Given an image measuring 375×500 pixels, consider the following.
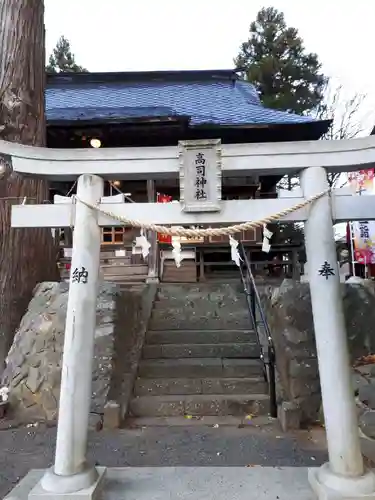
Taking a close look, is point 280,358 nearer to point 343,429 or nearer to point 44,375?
point 343,429

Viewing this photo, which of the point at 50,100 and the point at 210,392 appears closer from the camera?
the point at 210,392

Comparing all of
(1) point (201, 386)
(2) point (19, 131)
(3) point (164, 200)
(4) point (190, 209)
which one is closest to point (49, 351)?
(1) point (201, 386)

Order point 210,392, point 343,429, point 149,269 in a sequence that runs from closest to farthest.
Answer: point 343,429, point 210,392, point 149,269

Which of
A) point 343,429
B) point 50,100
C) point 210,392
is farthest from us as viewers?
point 50,100

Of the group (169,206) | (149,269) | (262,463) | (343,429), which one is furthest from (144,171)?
(149,269)

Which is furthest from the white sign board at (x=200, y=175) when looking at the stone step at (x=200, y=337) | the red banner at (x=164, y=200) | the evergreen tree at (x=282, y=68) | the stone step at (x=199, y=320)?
the evergreen tree at (x=282, y=68)

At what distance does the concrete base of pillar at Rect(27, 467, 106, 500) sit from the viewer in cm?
310

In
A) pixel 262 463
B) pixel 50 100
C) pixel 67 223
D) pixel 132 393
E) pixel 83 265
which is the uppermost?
pixel 50 100

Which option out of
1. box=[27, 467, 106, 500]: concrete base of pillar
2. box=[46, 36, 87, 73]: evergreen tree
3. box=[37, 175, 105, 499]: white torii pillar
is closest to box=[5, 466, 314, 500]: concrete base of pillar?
box=[27, 467, 106, 500]: concrete base of pillar

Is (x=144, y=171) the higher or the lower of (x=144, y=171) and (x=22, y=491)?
the higher

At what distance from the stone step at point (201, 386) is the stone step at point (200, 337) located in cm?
102

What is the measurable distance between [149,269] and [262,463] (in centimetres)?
616

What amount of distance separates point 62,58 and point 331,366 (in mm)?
33504

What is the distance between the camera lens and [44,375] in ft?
19.5
